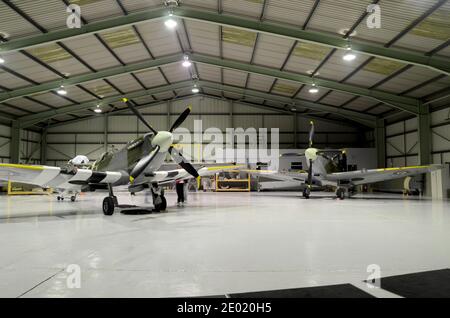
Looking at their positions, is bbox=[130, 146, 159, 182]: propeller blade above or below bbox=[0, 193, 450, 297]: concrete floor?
above

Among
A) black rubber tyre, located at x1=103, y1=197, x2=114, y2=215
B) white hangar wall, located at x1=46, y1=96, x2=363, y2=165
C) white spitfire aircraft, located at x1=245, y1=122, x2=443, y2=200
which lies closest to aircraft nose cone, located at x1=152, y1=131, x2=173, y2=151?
black rubber tyre, located at x1=103, y1=197, x2=114, y2=215

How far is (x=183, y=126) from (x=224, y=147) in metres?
5.49

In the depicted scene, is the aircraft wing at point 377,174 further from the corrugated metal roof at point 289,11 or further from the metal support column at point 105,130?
the metal support column at point 105,130

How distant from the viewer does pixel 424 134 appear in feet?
74.3

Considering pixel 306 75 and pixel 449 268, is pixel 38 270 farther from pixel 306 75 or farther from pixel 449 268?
pixel 306 75

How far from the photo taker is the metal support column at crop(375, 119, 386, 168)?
3042cm

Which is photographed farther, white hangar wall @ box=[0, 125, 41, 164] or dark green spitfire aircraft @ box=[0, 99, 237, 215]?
white hangar wall @ box=[0, 125, 41, 164]

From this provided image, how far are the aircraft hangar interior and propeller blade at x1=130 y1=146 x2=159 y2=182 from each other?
0.07 meters

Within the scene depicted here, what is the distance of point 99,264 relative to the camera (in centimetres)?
430

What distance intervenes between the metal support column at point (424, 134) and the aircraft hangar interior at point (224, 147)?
113mm

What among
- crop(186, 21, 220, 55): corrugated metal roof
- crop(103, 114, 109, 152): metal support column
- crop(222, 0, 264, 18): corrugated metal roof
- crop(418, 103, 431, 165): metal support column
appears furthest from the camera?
crop(103, 114, 109, 152): metal support column

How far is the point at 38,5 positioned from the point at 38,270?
47.6 ft

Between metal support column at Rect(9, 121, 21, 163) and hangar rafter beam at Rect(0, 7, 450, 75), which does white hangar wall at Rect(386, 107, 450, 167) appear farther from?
metal support column at Rect(9, 121, 21, 163)
